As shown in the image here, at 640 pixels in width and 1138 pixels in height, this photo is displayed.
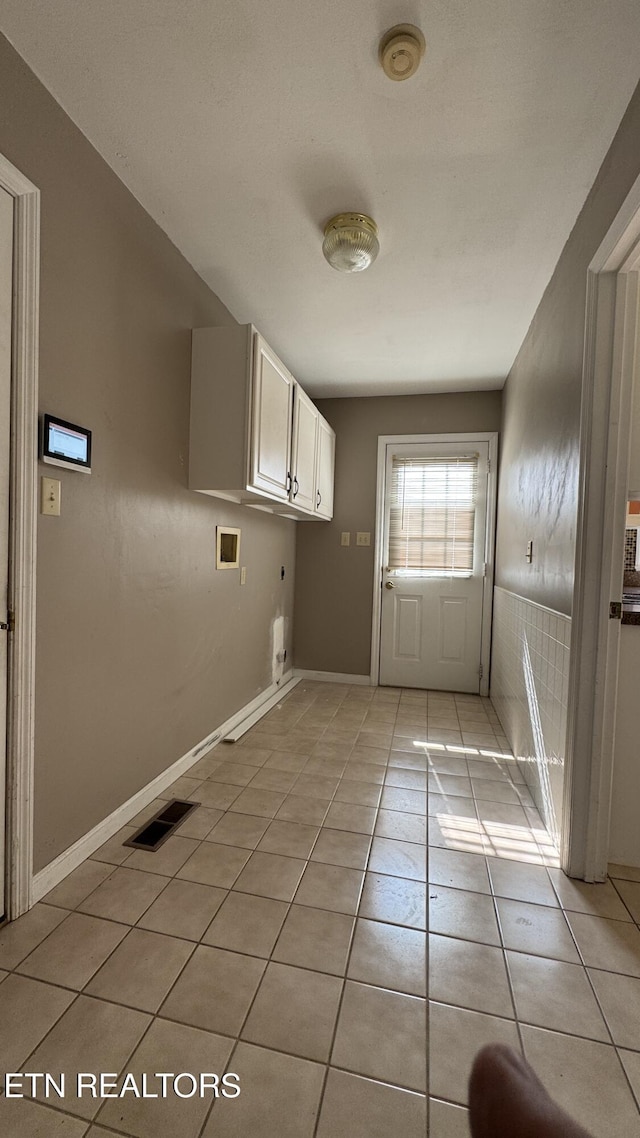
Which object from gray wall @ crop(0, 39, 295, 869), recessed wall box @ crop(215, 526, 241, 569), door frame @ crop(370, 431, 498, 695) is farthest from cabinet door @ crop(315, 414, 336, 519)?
gray wall @ crop(0, 39, 295, 869)

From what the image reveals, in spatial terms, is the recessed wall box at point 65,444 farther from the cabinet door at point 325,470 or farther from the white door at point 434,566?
the white door at point 434,566

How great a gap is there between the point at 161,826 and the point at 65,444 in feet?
4.79

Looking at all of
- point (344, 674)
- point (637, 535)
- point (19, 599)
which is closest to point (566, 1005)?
point (19, 599)

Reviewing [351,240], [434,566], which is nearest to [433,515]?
[434,566]

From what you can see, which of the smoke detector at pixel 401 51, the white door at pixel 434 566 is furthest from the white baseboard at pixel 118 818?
the smoke detector at pixel 401 51

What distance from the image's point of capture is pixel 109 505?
179 cm

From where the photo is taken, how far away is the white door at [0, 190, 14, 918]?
4.37 ft

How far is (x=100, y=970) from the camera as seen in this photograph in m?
1.26

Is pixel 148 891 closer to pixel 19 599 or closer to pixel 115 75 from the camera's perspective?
pixel 19 599

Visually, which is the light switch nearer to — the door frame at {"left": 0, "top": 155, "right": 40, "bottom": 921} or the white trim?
the door frame at {"left": 0, "top": 155, "right": 40, "bottom": 921}

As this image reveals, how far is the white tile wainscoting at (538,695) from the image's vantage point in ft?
6.15

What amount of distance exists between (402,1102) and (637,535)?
9.42 feet

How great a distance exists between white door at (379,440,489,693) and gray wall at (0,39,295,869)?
190 cm

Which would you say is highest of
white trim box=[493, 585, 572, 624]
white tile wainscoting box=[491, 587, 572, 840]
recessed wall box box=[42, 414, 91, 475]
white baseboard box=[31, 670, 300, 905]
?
recessed wall box box=[42, 414, 91, 475]
